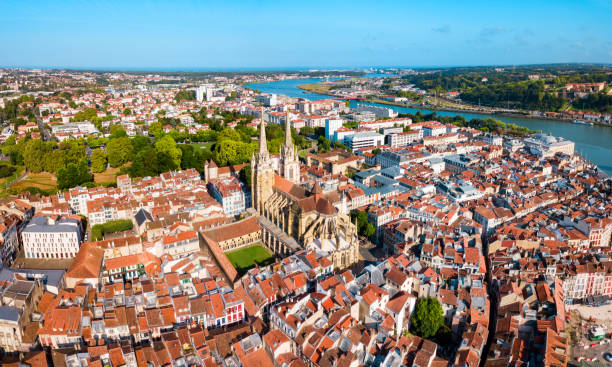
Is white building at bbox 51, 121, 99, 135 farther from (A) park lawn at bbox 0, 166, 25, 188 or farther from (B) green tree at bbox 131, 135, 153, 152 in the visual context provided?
(A) park lawn at bbox 0, 166, 25, 188

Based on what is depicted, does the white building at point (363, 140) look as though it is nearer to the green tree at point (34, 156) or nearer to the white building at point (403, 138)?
the white building at point (403, 138)

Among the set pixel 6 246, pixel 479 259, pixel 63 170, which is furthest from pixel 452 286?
pixel 63 170

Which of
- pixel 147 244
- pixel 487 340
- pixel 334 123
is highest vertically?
pixel 334 123

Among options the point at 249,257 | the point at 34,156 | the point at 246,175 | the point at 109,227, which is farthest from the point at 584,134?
the point at 34,156

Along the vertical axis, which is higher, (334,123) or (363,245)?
(334,123)

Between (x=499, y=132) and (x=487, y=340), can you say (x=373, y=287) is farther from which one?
(x=499, y=132)

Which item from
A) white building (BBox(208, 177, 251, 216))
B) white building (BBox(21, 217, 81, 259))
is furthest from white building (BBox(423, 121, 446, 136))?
white building (BBox(21, 217, 81, 259))

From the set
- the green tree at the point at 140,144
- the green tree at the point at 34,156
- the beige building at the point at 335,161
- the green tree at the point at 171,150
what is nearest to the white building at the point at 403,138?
the beige building at the point at 335,161
